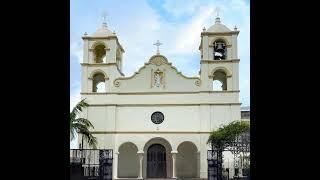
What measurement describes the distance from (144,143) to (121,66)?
24.2ft

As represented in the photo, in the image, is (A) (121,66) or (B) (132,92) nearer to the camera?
(B) (132,92)

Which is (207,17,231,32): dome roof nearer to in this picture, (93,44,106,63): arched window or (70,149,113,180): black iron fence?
(93,44,106,63): arched window

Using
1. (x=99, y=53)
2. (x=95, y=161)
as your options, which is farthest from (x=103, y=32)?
(x=95, y=161)

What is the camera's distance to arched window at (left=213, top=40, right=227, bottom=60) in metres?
32.1

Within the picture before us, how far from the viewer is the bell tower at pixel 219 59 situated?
31031 mm

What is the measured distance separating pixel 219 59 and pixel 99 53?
8.23m

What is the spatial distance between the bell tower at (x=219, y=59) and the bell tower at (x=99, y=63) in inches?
223

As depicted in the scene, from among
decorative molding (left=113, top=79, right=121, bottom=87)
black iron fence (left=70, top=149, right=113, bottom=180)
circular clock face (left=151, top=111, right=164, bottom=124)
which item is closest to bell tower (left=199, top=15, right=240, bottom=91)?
circular clock face (left=151, top=111, right=164, bottom=124)

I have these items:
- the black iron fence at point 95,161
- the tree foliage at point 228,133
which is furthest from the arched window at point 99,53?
the black iron fence at point 95,161

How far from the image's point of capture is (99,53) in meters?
34.0

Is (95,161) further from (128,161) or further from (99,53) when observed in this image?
(99,53)
